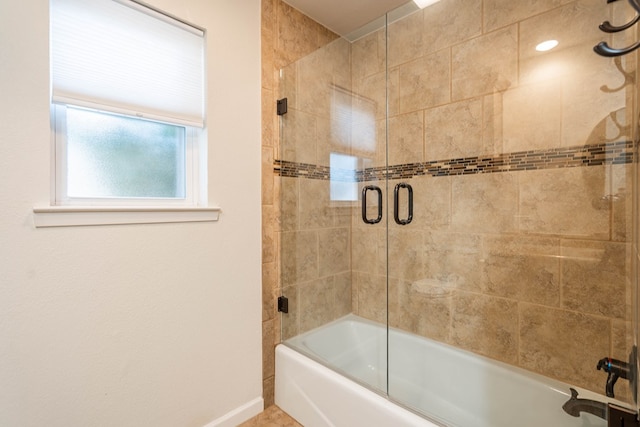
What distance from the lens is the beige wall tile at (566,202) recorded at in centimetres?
131

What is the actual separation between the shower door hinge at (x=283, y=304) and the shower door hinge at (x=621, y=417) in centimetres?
148

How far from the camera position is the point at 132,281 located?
50.5 inches

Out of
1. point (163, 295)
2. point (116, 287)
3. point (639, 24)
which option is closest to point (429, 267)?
point (639, 24)

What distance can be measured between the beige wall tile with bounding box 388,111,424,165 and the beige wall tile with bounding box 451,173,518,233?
0.32 meters

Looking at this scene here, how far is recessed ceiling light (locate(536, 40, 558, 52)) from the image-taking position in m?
1.40

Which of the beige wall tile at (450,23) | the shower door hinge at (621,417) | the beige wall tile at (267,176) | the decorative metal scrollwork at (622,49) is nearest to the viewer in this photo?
the decorative metal scrollwork at (622,49)

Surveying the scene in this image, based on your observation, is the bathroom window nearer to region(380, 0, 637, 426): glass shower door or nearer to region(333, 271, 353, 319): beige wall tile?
region(333, 271, 353, 319): beige wall tile

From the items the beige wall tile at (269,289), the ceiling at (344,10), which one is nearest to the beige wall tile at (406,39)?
the ceiling at (344,10)

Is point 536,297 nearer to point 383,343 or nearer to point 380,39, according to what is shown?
point 383,343

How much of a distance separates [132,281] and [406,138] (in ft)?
5.72

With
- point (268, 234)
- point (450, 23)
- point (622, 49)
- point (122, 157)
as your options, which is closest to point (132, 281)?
point (122, 157)

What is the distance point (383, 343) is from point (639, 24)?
75.9 inches

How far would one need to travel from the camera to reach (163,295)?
1372mm

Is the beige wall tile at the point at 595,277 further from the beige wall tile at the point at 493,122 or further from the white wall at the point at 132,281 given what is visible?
the white wall at the point at 132,281
